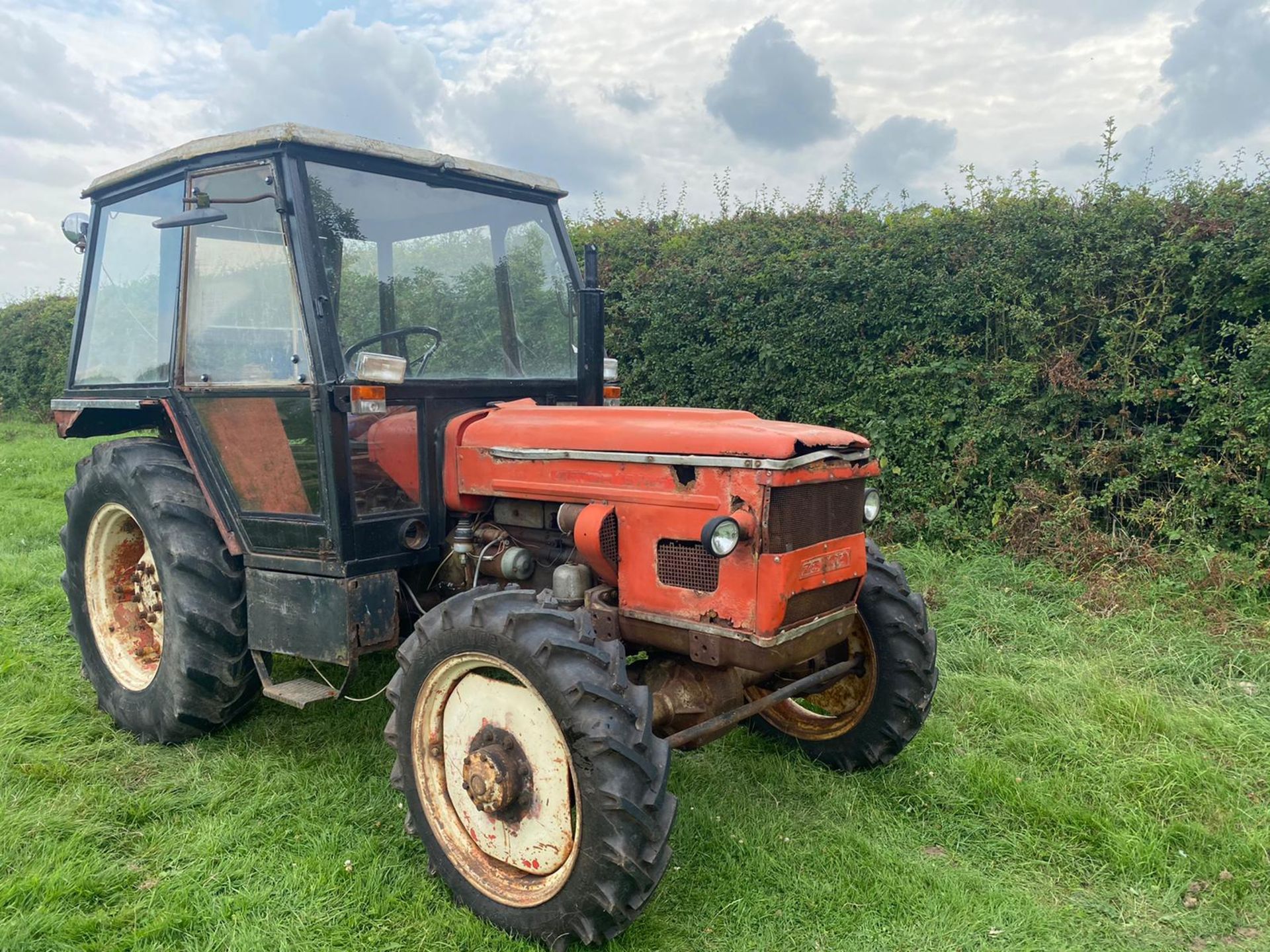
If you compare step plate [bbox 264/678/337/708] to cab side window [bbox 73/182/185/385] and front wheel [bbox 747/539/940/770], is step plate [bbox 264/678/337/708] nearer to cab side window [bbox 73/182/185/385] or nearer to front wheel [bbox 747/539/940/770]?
cab side window [bbox 73/182/185/385]

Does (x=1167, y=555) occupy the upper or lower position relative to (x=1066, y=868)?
upper

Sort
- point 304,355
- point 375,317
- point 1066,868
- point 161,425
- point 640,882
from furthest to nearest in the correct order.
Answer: point 161,425 → point 375,317 → point 304,355 → point 1066,868 → point 640,882

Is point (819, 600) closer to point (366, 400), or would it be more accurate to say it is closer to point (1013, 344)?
point (366, 400)

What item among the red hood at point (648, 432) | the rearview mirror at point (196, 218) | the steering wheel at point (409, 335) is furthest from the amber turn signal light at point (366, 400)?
the rearview mirror at point (196, 218)

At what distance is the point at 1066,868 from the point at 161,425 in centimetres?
413

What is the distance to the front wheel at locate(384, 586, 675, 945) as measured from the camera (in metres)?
2.46

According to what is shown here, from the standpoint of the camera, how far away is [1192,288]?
5320 mm

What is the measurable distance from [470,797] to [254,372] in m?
1.82

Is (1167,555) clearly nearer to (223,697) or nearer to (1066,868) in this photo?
(1066,868)

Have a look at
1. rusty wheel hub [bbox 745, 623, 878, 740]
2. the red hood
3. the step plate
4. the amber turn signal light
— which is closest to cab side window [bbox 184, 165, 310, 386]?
the amber turn signal light

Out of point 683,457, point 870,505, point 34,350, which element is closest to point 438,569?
point 683,457

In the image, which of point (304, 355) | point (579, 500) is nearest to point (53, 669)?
point (304, 355)

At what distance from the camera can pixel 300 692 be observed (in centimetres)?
345

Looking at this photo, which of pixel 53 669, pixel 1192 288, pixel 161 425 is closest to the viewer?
pixel 161 425
